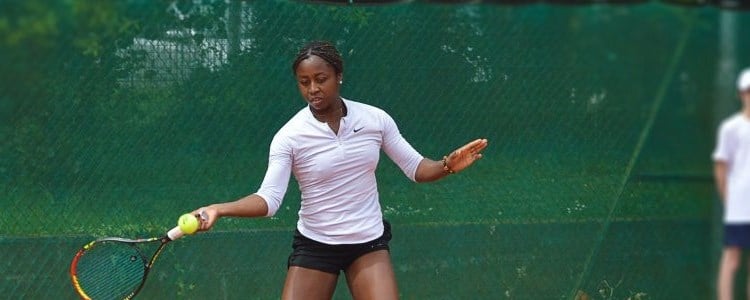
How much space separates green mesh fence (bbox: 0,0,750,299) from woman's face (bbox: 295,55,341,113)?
1177 mm

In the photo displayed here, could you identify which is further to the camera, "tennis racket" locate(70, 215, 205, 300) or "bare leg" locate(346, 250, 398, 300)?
"tennis racket" locate(70, 215, 205, 300)

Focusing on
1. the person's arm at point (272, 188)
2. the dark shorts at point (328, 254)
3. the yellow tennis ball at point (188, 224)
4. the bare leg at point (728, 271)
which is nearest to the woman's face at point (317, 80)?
the person's arm at point (272, 188)

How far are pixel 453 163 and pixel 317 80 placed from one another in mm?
641

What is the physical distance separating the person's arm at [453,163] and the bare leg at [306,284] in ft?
1.87

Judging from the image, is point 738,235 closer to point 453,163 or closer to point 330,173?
point 453,163

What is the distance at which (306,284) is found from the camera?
499 centimetres

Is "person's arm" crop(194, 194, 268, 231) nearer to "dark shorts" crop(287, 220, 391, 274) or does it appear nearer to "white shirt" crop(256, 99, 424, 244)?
"white shirt" crop(256, 99, 424, 244)

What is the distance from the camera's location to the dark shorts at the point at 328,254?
501 centimetres

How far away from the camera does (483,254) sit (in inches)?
255

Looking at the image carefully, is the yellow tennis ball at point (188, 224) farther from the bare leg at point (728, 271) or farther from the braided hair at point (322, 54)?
the bare leg at point (728, 271)

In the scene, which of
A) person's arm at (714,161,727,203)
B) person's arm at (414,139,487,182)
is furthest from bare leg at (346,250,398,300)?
person's arm at (714,161,727,203)

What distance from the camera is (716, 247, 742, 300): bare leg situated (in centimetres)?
636

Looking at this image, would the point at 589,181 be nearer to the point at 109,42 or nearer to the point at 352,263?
the point at 352,263

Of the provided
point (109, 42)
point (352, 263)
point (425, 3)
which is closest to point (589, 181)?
point (425, 3)
